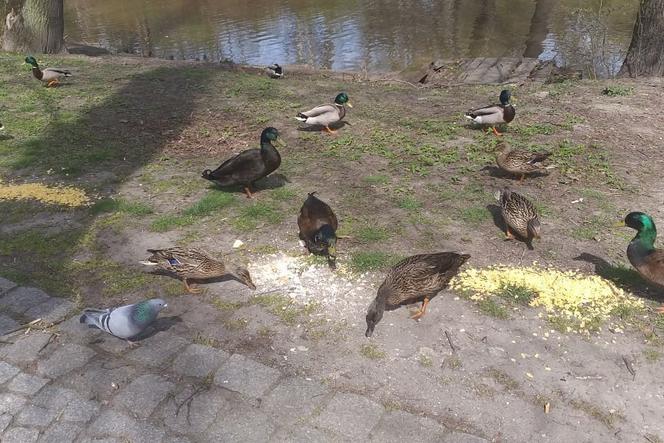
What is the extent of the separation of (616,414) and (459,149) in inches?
205

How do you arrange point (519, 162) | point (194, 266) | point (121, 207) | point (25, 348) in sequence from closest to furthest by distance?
1. point (25, 348)
2. point (194, 266)
3. point (121, 207)
4. point (519, 162)

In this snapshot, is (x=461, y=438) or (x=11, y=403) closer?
(x=461, y=438)

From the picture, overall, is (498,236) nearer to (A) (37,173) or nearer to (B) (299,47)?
(A) (37,173)

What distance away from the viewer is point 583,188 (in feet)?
23.0

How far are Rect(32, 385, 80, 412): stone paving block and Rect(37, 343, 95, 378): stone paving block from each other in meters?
0.16

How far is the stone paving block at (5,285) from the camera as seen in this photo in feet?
16.5

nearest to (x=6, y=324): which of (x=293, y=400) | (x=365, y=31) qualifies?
(x=293, y=400)

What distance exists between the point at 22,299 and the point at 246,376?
2379 millimetres

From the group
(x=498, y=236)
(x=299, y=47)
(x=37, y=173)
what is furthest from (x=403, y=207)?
(x=299, y=47)

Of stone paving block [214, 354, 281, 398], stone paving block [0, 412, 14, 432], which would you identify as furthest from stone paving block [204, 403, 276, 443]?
stone paving block [0, 412, 14, 432]

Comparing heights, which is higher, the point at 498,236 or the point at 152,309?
the point at 152,309

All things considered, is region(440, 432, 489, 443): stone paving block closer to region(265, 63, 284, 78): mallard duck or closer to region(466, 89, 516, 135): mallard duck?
region(466, 89, 516, 135): mallard duck

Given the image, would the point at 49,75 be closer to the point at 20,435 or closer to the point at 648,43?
the point at 20,435

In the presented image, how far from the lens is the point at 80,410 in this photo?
3.73 metres
